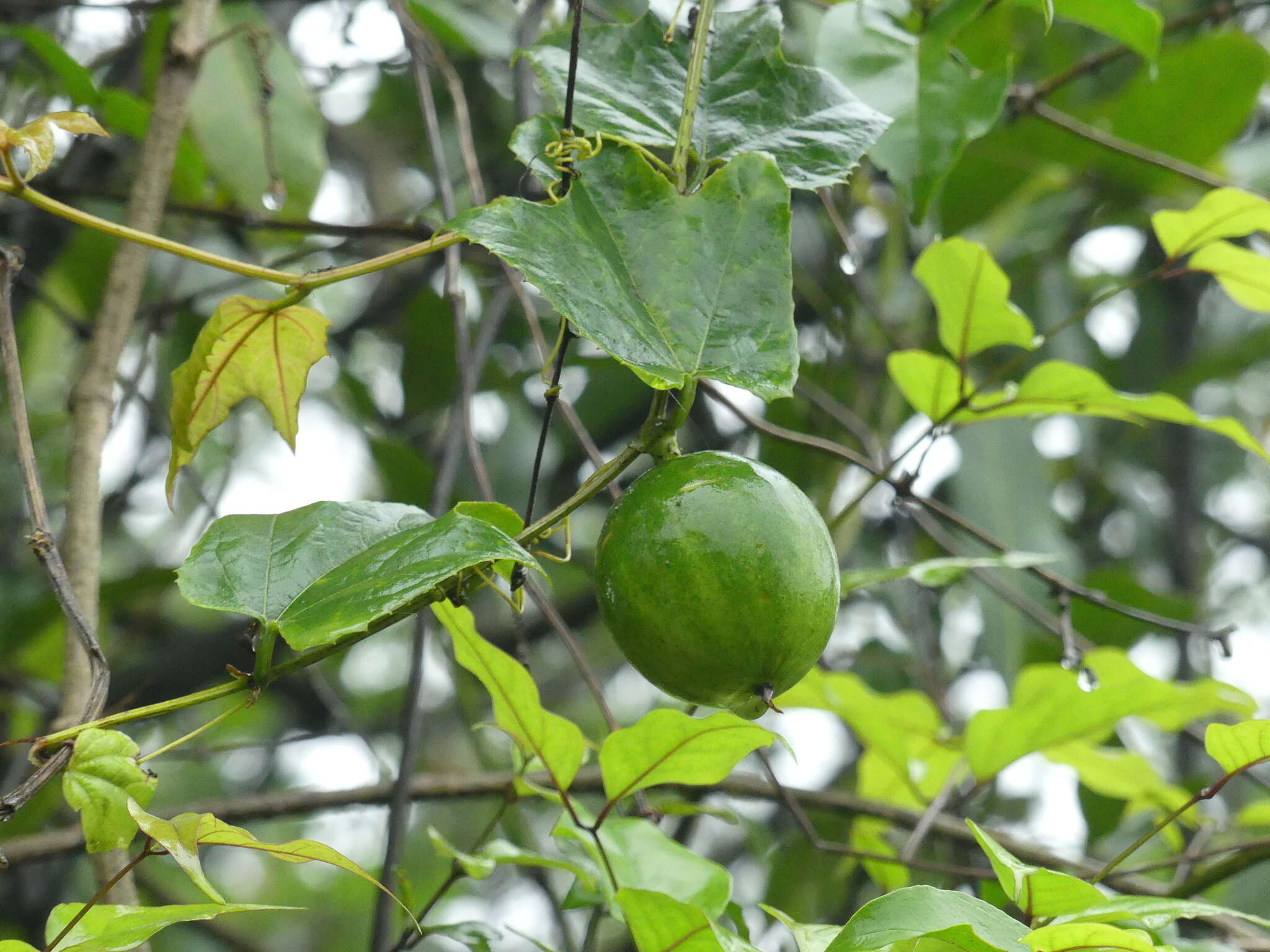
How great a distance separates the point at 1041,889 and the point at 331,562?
0.41 m

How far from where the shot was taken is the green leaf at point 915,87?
778 millimetres

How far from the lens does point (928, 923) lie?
1.63 feet

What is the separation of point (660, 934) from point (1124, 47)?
1.00 metres

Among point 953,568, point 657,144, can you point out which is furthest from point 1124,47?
point 657,144

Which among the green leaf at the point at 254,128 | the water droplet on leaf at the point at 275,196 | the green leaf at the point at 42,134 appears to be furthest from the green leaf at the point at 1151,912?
the green leaf at the point at 254,128

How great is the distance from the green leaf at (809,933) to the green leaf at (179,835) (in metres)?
A: 0.28

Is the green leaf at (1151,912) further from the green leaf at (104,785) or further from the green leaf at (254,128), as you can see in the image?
the green leaf at (254,128)

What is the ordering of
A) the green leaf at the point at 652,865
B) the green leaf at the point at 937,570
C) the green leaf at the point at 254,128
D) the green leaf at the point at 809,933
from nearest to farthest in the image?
the green leaf at the point at 809,933 < the green leaf at the point at 652,865 < the green leaf at the point at 937,570 < the green leaf at the point at 254,128

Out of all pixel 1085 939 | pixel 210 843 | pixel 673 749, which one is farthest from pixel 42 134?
pixel 1085 939

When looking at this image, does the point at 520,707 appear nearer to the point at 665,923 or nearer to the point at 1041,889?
the point at 665,923

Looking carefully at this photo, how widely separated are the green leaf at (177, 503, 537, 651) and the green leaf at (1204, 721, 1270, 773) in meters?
0.43

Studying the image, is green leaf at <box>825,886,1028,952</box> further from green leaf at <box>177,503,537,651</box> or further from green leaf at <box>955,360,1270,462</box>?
green leaf at <box>955,360,1270,462</box>

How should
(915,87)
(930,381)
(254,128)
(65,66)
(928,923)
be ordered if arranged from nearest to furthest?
1. (928,923)
2. (915,87)
3. (930,381)
4. (65,66)
5. (254,128)

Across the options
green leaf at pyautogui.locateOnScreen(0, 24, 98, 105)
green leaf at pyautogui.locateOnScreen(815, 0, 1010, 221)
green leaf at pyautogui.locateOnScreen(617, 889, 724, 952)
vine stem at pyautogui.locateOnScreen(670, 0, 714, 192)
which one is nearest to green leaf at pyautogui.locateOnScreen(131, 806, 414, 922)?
green leaf at pyautogui.locateOnScreen(617, 889, 724, 952)
